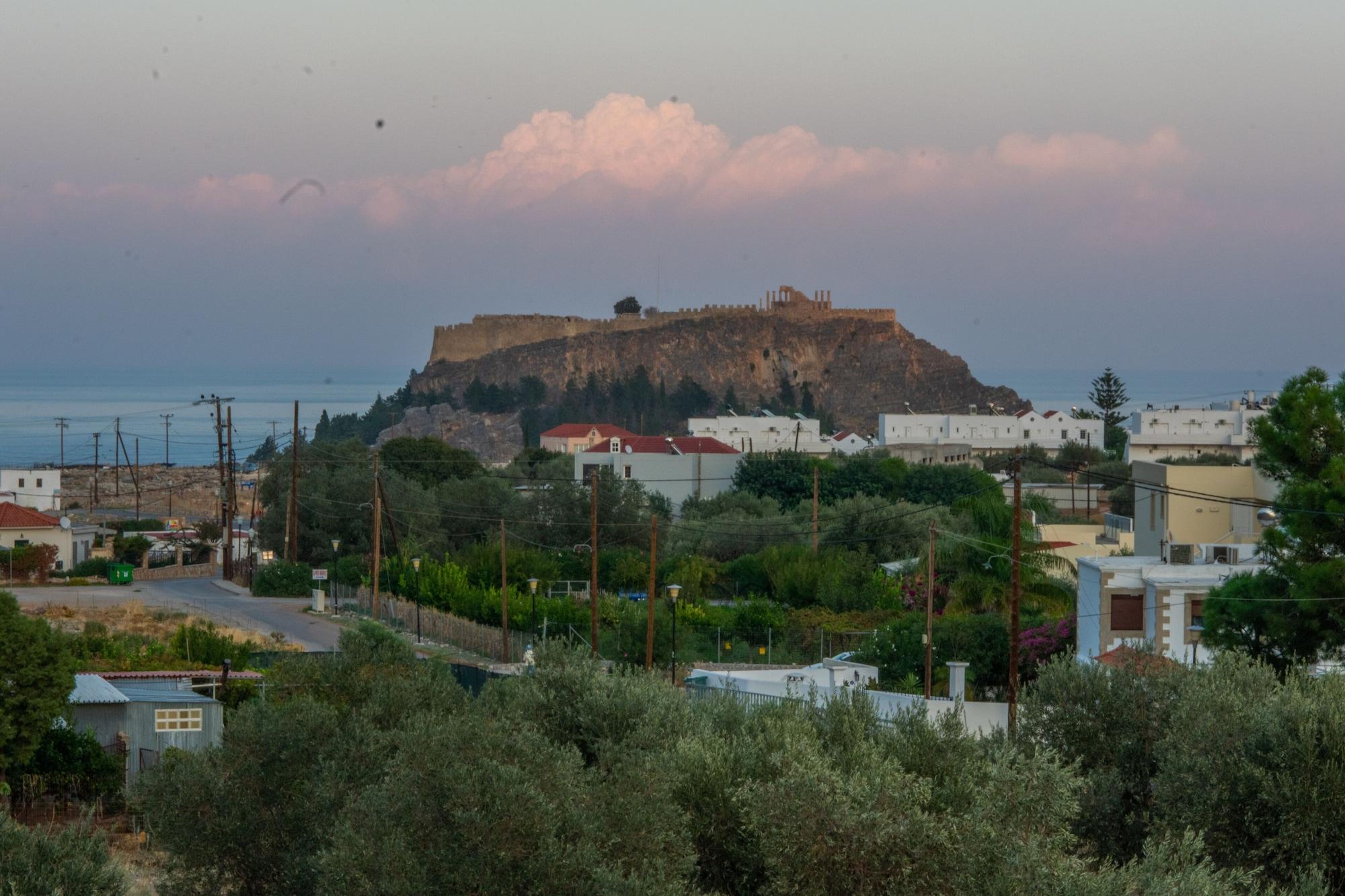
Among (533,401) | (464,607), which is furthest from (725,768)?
(533,401)

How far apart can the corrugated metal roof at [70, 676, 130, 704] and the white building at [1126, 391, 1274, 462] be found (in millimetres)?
59352

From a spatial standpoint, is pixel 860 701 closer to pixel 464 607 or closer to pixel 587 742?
pixel 587 742

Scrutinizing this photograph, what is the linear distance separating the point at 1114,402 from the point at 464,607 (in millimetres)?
76316

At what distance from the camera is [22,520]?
42750 mm

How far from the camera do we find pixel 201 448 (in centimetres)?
14712

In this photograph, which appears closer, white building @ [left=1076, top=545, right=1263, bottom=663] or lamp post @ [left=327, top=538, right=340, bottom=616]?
white building @ [left=1076, top=545, right=1263, bottom=663]

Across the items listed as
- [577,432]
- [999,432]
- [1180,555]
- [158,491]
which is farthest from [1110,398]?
[1180,555]

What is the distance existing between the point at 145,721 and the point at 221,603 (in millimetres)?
18057

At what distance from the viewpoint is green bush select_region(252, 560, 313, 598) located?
36.8 metres

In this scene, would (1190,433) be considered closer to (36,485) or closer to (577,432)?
(577,432)

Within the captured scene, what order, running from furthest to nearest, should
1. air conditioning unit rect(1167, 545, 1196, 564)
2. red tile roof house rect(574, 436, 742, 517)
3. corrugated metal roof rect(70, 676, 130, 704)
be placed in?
red tile roof house rect(574, 436, 742, 517), air conditioning unit rect(1167, 545, 1196, 564), corrugated metal roof rect(70, 676, 130, 704)

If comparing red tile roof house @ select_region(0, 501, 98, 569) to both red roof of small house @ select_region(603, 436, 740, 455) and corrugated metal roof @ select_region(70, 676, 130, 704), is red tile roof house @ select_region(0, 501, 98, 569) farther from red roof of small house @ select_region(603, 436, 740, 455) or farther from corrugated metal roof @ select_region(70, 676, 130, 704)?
red roof of small house @ select_region(603, 436, 740, 455)

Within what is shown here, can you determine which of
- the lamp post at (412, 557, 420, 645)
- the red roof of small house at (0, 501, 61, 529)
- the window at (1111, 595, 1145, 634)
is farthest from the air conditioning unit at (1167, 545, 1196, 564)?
the red roof of small house at (0, 501, 61, 529)

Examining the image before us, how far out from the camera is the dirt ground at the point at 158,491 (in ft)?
252
